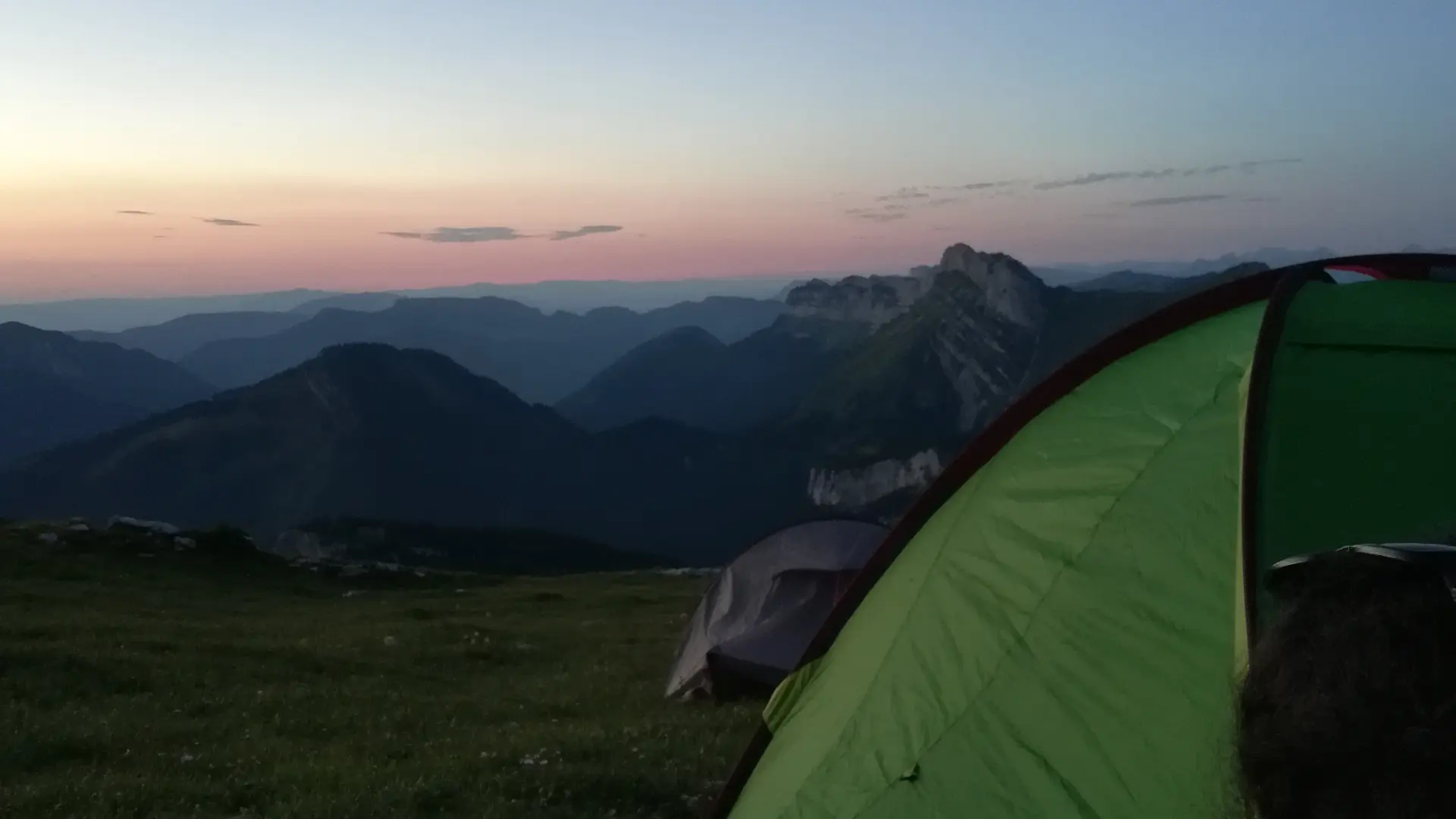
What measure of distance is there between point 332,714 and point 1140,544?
12.5 meters

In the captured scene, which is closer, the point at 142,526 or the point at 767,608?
the point at 767,608

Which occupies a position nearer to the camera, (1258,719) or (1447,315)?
(1258,719)

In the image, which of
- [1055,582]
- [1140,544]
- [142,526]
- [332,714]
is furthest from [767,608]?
[142,526]

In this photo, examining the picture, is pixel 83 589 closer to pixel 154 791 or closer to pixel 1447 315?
pixel 154 791

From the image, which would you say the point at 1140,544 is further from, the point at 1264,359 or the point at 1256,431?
the point at 1264,359

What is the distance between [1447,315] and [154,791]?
38.7 ft

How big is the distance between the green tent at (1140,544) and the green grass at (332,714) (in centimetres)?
375

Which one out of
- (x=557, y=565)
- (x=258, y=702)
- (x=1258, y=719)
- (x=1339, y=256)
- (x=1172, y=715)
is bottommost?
(x=557, y=565)

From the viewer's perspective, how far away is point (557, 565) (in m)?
152

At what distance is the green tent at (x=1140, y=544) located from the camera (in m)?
5.42

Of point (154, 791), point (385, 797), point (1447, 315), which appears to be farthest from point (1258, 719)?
point (154, 791)

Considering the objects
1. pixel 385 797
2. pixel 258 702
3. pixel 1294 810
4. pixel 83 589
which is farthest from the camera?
pixel 83 589

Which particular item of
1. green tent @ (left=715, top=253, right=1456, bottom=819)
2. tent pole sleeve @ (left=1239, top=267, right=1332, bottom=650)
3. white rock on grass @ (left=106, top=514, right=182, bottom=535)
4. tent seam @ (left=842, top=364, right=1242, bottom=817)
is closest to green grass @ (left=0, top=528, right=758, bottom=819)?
green tent @ (left=715, top=253, right=1456, bottom=819)

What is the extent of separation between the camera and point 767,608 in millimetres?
16875
